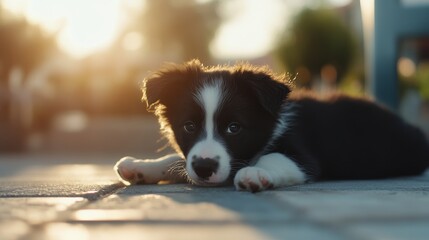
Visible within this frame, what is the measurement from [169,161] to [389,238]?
222cm

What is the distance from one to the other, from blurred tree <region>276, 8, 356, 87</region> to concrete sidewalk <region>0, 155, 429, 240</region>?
2088cm

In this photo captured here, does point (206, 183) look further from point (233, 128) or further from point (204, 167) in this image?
point (233, 128)

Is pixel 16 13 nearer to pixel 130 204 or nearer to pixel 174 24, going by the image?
pixel 174 24

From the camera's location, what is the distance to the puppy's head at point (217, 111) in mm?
3174

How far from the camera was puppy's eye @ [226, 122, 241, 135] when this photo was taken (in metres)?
3.45

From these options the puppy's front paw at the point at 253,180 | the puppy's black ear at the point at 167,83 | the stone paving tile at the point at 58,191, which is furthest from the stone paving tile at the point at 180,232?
the puppy's black ear at the point at 167,83

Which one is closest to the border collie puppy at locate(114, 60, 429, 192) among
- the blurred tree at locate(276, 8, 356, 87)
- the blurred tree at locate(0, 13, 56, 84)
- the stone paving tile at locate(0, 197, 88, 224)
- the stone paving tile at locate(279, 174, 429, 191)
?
the stone paving tile at locate(279, 174, 429, 191)

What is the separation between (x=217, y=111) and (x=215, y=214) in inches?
56.9

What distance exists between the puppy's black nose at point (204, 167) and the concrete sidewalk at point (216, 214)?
0.28 metres

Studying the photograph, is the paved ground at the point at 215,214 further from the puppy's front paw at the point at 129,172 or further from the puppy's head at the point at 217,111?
the puppy's front paw at the point at 129,172

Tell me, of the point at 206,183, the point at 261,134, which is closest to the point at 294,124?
the point at 261,134

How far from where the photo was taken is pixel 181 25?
26.3 metres

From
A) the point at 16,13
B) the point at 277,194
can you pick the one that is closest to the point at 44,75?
the point at 16,13

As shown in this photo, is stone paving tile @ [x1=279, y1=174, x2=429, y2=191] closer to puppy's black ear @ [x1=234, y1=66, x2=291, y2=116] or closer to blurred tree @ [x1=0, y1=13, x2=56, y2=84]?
puppy's black ear @ [x1=234, y1=66, x2=291, y2=116]
